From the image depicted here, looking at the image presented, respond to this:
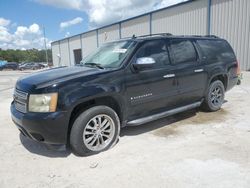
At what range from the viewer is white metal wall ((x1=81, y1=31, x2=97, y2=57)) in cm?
3019

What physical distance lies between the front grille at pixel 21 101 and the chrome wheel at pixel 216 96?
4.32m

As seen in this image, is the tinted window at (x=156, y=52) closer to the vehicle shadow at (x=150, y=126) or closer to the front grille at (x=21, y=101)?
the vehicle shadow at (x=150, y=126)

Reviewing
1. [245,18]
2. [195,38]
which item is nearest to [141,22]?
[245,18]

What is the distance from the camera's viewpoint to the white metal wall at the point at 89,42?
3019 cm

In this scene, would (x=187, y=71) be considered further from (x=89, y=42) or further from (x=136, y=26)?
(x=89, y=42)

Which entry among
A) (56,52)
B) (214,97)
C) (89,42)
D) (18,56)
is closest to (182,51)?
(214,97)

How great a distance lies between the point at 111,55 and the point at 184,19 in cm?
1301

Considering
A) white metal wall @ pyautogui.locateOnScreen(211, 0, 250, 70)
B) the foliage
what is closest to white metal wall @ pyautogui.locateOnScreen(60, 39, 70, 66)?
white metal wall @ pyautogui.locateOnScreen(211, 0, 250, 70)

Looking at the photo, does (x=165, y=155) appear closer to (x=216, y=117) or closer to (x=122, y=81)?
(x=122, y=81)

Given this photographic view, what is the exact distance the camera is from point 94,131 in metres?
3.95

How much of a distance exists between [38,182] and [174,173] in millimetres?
1782

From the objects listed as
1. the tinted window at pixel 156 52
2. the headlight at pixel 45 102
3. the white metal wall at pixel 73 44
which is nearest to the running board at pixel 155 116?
the tinted window at pixel 156 52

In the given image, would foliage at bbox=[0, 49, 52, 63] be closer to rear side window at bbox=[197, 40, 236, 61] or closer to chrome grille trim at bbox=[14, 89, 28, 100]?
rear side window at bbox=[197, 40, 236, 61]

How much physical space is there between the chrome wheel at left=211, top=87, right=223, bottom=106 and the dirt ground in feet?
2.87
